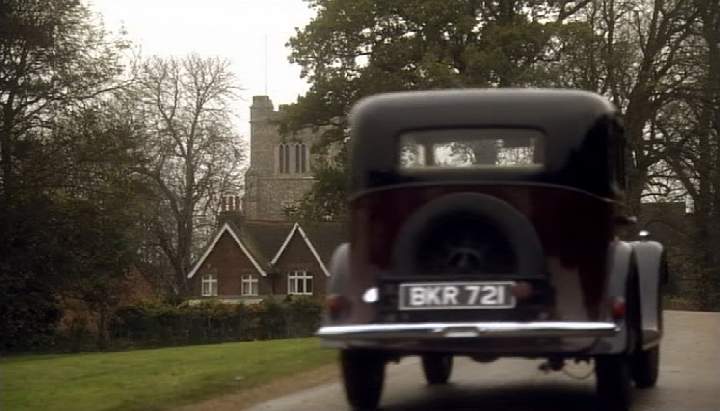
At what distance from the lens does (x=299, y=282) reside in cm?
6888

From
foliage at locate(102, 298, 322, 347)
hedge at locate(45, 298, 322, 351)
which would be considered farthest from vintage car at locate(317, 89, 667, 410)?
foliage at locate(102, 298, 322, 347)

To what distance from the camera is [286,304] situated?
40.8 meters

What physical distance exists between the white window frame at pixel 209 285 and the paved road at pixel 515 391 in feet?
180

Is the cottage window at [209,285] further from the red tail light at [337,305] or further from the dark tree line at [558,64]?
the red tail light at [337,305]

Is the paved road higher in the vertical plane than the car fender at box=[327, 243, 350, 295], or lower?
lower

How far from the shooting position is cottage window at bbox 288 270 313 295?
68312 mm

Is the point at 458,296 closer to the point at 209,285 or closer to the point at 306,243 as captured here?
the point at 306,243

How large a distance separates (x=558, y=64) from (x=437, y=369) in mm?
29105

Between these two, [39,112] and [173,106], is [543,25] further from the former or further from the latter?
[173,106]

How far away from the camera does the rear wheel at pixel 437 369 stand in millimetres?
11484

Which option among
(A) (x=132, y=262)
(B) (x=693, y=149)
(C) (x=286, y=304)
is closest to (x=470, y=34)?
(B) (x=693, y=149)

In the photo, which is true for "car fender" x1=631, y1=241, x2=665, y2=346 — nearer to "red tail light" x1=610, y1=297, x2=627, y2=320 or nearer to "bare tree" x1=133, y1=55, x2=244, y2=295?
"red tail light" x1=610, y1=297, x2=627, y2=320

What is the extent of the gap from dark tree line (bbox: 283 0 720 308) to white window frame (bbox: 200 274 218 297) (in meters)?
26.7

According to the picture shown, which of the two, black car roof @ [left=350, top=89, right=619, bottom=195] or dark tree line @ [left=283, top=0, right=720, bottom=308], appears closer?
black car roof @ [left=350, top=89, right=619, bottom=195]
